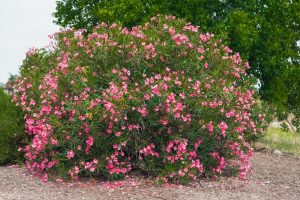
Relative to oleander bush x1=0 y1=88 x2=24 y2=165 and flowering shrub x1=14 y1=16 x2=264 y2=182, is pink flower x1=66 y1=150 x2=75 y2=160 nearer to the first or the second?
flowering shrub x1=14 y1=16 x2=264 y2=182

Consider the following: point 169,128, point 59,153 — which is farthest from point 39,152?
point 169,128

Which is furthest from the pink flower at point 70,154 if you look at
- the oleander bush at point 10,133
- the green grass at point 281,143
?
the green grass at point 281,143

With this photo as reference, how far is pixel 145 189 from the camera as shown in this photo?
9.05m

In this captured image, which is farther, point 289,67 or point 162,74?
point 289,67

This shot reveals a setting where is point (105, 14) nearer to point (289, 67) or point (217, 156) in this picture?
point (289, 67)

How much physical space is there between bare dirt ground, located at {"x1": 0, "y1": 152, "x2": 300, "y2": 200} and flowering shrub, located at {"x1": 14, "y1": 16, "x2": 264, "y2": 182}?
0.30m

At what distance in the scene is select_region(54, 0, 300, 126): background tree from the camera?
17453 millimetres

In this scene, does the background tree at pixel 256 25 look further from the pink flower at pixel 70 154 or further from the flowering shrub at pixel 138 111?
the pink flower at pixel 70 154

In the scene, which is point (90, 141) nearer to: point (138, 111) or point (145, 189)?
point (138, 111)

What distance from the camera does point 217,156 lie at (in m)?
10.1

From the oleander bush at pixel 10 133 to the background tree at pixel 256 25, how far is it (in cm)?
696

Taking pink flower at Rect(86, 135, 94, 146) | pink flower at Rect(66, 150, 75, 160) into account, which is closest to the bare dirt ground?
pink flower at Rect(66, 150, 75, 160)

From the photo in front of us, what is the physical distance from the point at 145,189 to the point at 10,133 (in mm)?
3737

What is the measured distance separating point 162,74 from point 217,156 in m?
1.95
